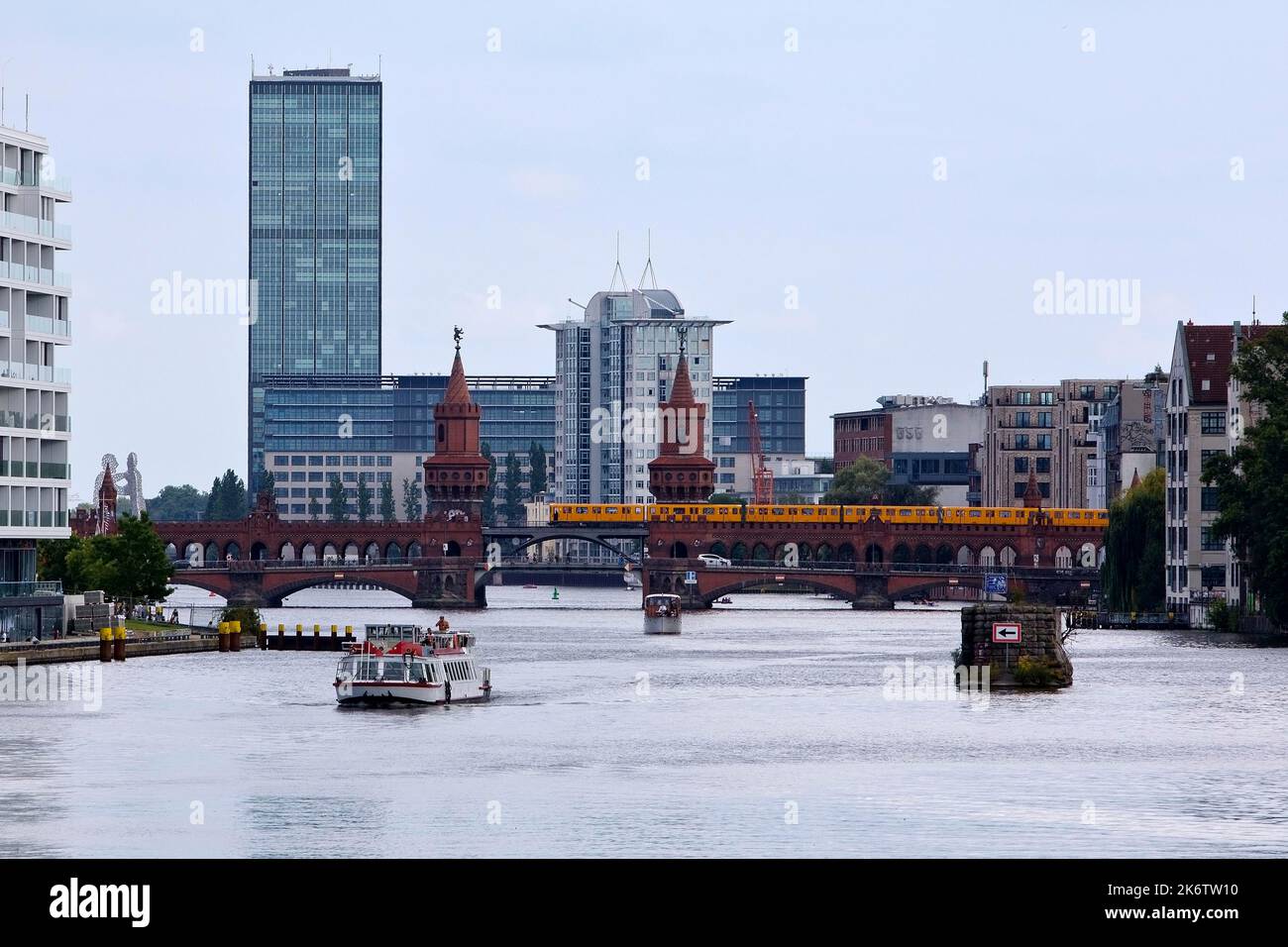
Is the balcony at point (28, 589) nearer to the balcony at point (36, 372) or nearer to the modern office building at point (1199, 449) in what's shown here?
the balcony at point (36, 372)

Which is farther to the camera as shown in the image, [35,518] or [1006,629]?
[35,518]

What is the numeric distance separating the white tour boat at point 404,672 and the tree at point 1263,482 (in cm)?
5957

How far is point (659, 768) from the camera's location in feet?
275

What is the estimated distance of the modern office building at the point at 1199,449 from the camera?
185750 millimetres

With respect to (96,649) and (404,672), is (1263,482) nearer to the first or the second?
(404,672)

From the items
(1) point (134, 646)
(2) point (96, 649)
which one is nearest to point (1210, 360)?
(1) point (134, 646)

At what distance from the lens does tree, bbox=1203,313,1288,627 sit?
154163 millimetres

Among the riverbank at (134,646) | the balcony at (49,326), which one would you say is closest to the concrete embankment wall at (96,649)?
the riverbank at (134,646)

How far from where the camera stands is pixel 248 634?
169 m

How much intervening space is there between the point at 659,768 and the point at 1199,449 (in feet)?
376
